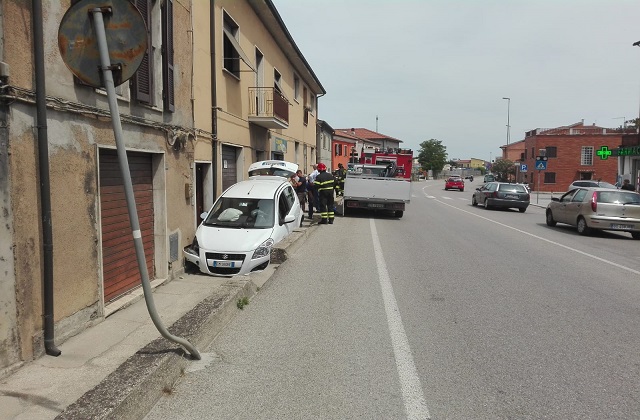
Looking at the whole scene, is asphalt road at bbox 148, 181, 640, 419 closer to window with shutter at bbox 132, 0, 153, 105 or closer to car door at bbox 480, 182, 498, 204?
window with shutter at bbox 132, 0, 153, 105

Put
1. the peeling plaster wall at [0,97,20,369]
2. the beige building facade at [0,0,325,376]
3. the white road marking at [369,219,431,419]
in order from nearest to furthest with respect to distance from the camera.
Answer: the white road marking at [369,219,431,419]
the peeling plaster wall at [0,97,20,369]
the beige building facade at [0,0,325,376]

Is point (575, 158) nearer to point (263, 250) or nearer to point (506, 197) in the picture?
point (506, 197)

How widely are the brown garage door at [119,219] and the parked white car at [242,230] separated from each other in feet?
3.42

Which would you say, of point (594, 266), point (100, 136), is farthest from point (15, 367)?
point (594, 266)

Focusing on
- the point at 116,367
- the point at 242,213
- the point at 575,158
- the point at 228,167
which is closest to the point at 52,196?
the point at 116,367

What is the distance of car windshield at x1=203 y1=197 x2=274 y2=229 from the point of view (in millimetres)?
8750

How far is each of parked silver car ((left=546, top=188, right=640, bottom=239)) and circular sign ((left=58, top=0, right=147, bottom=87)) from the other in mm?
13497

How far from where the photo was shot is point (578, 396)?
11.8 feet

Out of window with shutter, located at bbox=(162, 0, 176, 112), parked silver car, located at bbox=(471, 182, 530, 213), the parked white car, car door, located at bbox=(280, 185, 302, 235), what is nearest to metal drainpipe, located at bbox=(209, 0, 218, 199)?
the parked white car

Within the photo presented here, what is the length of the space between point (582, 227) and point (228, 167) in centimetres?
1037

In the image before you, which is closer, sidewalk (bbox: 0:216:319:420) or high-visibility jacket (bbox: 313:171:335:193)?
sidewalk (bbox: 0:216:319:420)

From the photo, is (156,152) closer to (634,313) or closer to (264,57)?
(634,313)

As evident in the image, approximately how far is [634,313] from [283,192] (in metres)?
6.84

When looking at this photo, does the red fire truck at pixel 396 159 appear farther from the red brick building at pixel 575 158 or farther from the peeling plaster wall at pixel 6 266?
the red brick building at pixel 575 158
